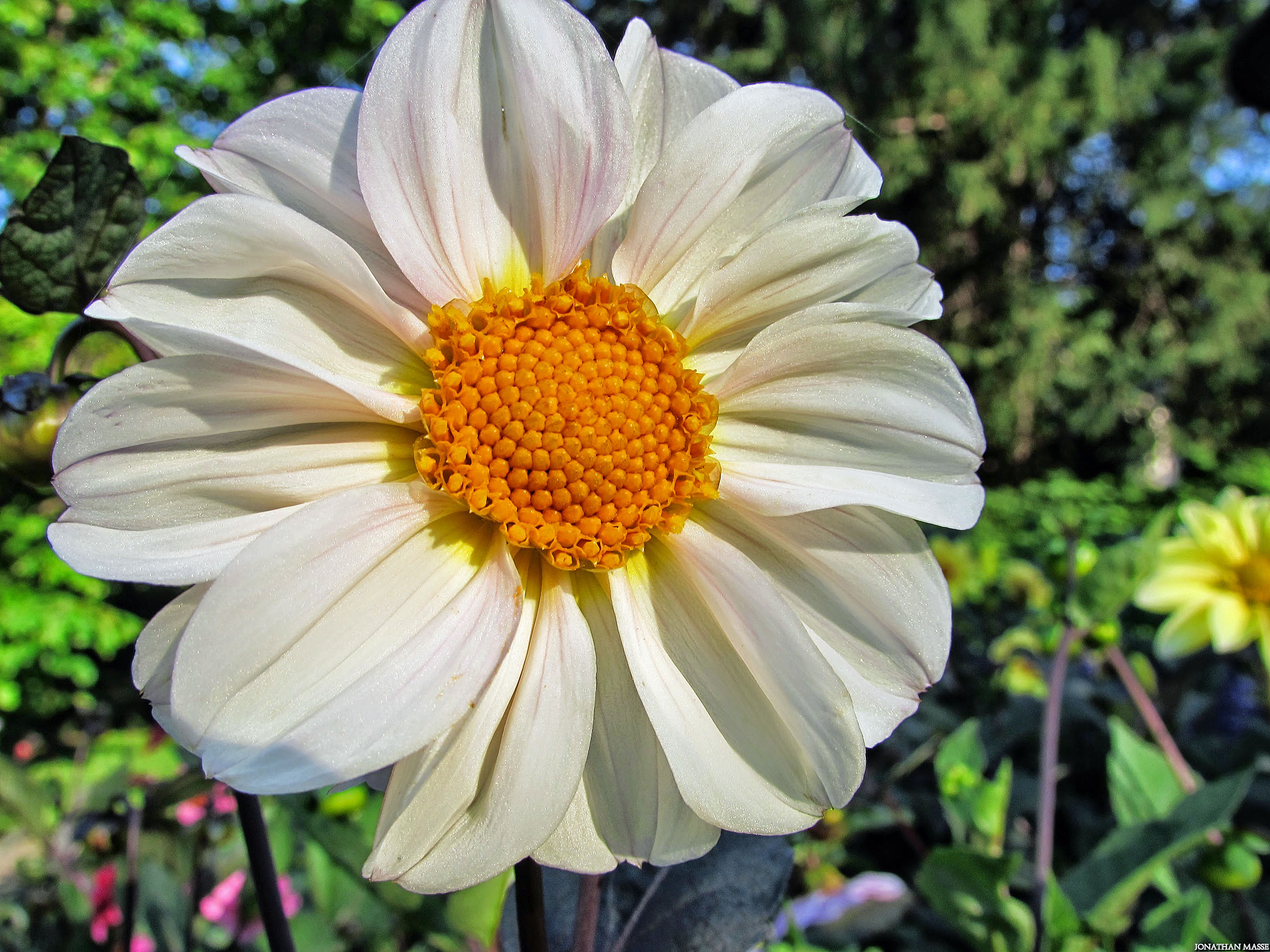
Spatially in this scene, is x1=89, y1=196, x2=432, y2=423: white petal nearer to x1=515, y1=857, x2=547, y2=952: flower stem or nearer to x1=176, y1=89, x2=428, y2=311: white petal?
x1=176, y1=89, x2=428, y2=311: white petal

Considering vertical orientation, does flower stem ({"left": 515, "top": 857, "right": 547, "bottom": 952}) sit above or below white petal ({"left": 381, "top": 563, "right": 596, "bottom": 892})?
below

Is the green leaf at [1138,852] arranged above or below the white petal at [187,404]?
below

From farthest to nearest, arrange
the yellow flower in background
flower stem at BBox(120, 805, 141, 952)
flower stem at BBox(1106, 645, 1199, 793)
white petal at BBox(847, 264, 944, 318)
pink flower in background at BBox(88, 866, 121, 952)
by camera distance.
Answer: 1. the yellow flower in background
2. flower stem at BBox(1106, 645, 1199, 793)
3. pink flower in background at BBox(88, 866, 121, 952)
4. flower stem at BBox(120, 805, 141, 952)
5. white petal at BBox(847, 264, 944, 318)

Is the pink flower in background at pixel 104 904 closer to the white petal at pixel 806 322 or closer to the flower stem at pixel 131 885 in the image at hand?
the flower stem at pixel 131 885

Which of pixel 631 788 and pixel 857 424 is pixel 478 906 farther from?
pixel 857 424

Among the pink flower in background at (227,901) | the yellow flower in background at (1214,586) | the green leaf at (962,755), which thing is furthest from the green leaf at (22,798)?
the yellow flower in background at (1214,586)

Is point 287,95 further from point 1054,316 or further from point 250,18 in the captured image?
point 1054,316

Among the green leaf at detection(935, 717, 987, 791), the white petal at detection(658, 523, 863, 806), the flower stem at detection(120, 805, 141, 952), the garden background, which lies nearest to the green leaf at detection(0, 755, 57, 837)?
the garden background

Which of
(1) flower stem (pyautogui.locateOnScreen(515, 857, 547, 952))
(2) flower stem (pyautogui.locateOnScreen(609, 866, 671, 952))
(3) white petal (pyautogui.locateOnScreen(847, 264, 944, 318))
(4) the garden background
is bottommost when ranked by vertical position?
(4) the garden background
